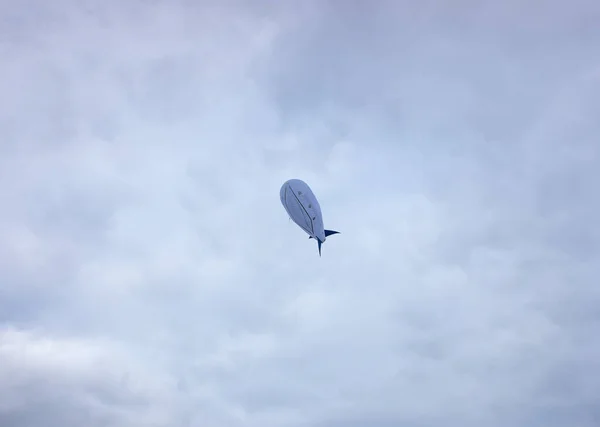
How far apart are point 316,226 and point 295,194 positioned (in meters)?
16.1

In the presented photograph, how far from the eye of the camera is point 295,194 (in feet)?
636

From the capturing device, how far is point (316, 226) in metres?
199
